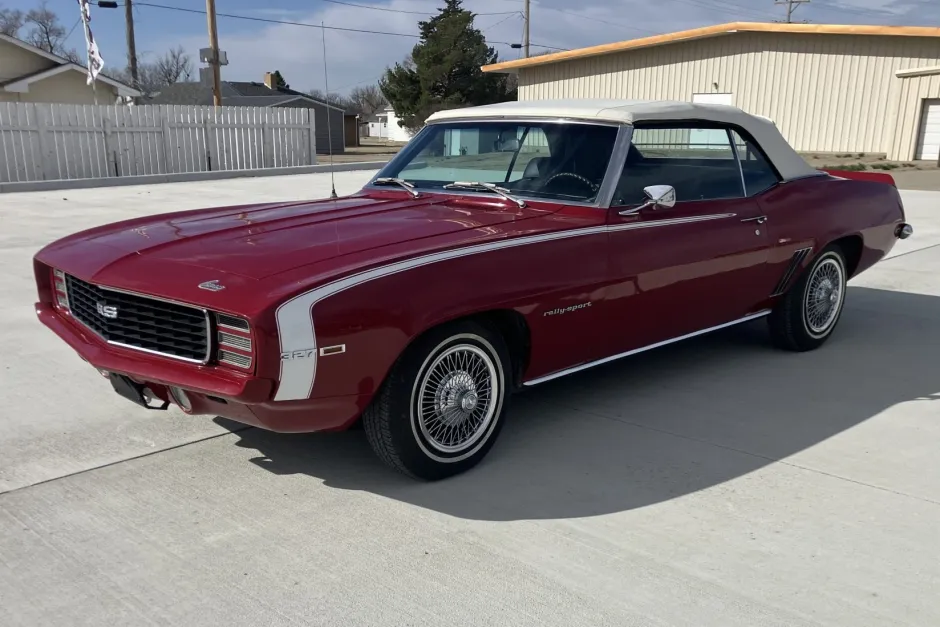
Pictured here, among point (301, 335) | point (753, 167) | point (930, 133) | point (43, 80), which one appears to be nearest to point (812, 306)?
point (753, 167)

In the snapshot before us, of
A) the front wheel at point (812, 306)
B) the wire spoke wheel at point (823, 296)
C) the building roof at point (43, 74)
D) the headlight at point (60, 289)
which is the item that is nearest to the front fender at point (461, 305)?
the headlight at point (60, 289)

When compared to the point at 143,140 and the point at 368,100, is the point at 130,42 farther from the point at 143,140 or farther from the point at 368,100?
the point at 368,100

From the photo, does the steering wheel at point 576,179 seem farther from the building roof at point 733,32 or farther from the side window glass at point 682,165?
the building roof at point 733,32

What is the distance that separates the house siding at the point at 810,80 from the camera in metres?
25.8

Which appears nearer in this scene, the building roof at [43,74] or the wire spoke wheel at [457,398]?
the wire spoke wheel at [457,398]

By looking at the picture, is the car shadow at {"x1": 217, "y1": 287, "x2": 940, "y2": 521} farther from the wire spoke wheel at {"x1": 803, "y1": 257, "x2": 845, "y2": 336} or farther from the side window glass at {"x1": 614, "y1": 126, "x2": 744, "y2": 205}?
the side window glass at {"x1": 614, "y1": 126, "x2": 744, "y2": 205}

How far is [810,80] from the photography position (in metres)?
27.3

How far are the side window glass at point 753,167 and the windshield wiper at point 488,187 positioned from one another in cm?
162

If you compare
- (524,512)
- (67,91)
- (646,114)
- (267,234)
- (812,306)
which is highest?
(67,91)

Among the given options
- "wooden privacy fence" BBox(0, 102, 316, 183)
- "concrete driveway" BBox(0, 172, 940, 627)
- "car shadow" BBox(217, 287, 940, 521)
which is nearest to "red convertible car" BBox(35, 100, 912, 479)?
"car shadow" BBox(217, 287, 940, 521)

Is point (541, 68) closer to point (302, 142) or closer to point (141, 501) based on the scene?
point (302, 142)

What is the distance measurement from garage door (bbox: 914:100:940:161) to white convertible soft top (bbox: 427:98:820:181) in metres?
22.8

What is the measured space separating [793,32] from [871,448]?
86.2 ft

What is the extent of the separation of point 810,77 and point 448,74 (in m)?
25.7
